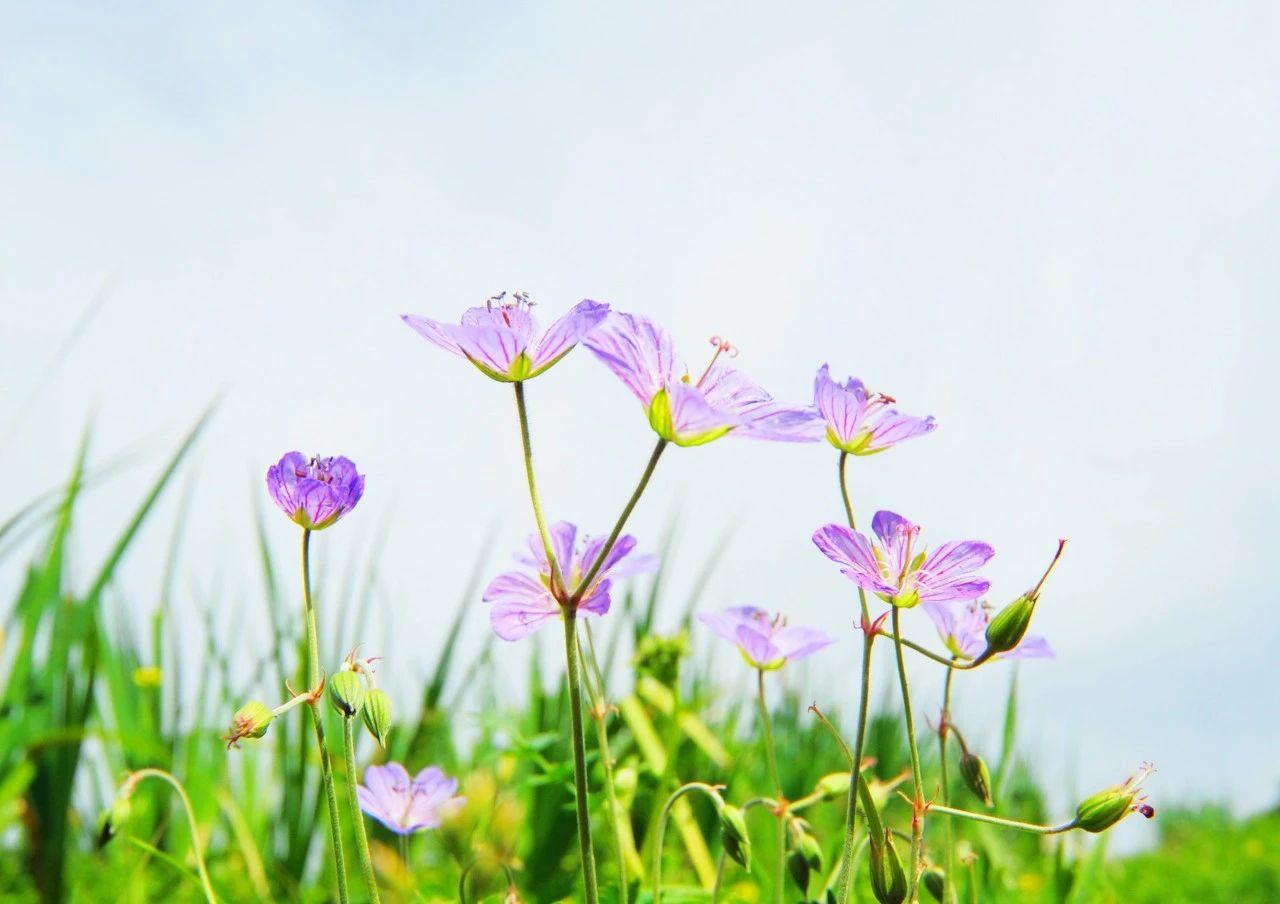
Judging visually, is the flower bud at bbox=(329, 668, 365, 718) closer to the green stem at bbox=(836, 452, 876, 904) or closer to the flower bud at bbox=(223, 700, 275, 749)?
the flower bud at bbox=(223, 700, 275, 749)

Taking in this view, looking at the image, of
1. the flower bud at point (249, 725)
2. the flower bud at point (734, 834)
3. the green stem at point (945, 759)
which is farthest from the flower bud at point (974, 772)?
the flower bud at point (249, 725)

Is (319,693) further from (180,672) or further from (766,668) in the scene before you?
(180,672)

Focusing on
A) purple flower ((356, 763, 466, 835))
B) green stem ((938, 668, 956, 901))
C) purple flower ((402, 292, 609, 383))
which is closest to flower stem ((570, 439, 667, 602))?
purple flower ((402, 292, 609, 383))

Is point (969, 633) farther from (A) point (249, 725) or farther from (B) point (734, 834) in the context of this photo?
(A) point (249, 725)

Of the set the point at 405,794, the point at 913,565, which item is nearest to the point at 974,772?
the point at 913,565

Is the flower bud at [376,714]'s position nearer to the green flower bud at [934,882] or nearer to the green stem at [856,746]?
the green stem at [856,746]
